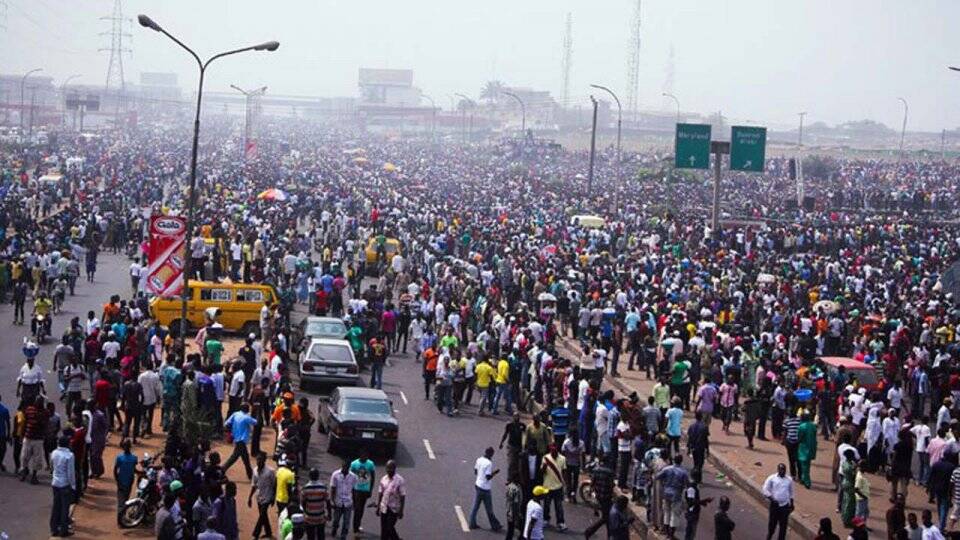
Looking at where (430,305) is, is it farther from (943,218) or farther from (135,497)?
(943,218)

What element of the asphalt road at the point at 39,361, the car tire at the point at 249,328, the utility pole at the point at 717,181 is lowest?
the asphalt road at the point at 39,361

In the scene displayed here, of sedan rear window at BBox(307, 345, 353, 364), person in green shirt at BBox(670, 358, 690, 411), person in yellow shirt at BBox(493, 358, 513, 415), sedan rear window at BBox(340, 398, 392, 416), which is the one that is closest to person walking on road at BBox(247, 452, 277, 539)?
sedan rear window at BBox(340, 398, 392, 416)

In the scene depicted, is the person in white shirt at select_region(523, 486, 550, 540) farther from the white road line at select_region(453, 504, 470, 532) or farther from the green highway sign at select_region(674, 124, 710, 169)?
the green highway sign at select_region(674, 124, 710, 169)

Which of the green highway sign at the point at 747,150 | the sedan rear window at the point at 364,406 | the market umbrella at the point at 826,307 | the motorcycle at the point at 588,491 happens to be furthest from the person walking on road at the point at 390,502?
the green highway sign at the point at 747,150

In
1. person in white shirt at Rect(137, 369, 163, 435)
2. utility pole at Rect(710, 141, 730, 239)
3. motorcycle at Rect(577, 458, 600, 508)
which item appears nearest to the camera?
motorcycle at Rect(577, 458, 600, 508)

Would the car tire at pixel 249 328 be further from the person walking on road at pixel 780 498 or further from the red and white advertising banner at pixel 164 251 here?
the person walking on road at pixel 780 498

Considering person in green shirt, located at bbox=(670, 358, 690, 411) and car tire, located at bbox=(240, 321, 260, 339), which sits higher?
person in green shirt, located at bbox=(670, 358, 690, 411)

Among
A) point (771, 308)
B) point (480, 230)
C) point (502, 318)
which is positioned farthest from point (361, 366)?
point (480, 230)
